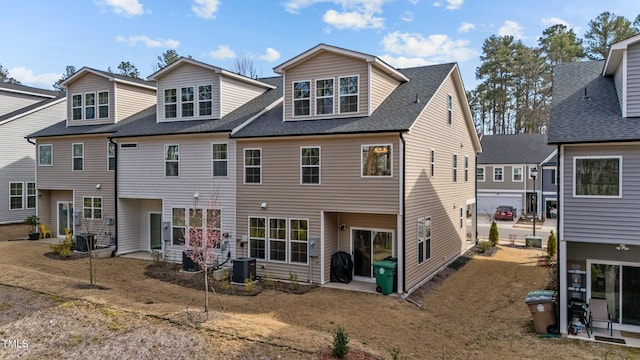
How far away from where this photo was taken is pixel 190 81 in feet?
57.9

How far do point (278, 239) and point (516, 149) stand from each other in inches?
1300

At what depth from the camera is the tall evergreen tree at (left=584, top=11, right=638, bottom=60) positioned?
140 ft

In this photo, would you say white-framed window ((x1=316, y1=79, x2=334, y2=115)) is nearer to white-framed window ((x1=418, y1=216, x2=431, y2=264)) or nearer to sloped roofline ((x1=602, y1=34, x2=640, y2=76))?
white-framed window ((x1=418, y1=216, x2=431, y2=264))

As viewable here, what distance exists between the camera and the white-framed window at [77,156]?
803 inches

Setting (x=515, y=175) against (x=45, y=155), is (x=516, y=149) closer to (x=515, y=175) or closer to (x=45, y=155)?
(x=515, y=175)

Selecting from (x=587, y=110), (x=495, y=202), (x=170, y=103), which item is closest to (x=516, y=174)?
(x=495, y=202)

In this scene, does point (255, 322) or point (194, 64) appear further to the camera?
point (194, 64)

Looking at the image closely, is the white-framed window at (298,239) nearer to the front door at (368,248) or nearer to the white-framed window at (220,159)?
the front door at (368,248)

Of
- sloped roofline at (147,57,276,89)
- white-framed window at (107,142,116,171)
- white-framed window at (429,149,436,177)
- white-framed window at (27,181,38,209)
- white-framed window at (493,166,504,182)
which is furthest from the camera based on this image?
white-framed window at (493,166,504,182)

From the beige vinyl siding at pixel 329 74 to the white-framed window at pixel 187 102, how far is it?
464 cm

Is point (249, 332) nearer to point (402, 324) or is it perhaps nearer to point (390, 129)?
point (402, 324)

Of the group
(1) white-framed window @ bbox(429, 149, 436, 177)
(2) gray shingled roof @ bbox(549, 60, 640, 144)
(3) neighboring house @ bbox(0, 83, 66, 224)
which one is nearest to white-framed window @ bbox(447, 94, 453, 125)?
(1) white-framed window @ bbox(429, 149, 436, 177)

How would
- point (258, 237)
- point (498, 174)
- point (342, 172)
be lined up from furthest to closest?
point (498, 174) < point (258, 237) < point (342, 172)

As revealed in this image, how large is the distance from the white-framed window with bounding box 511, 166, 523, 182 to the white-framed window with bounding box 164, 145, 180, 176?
33.5 metres
